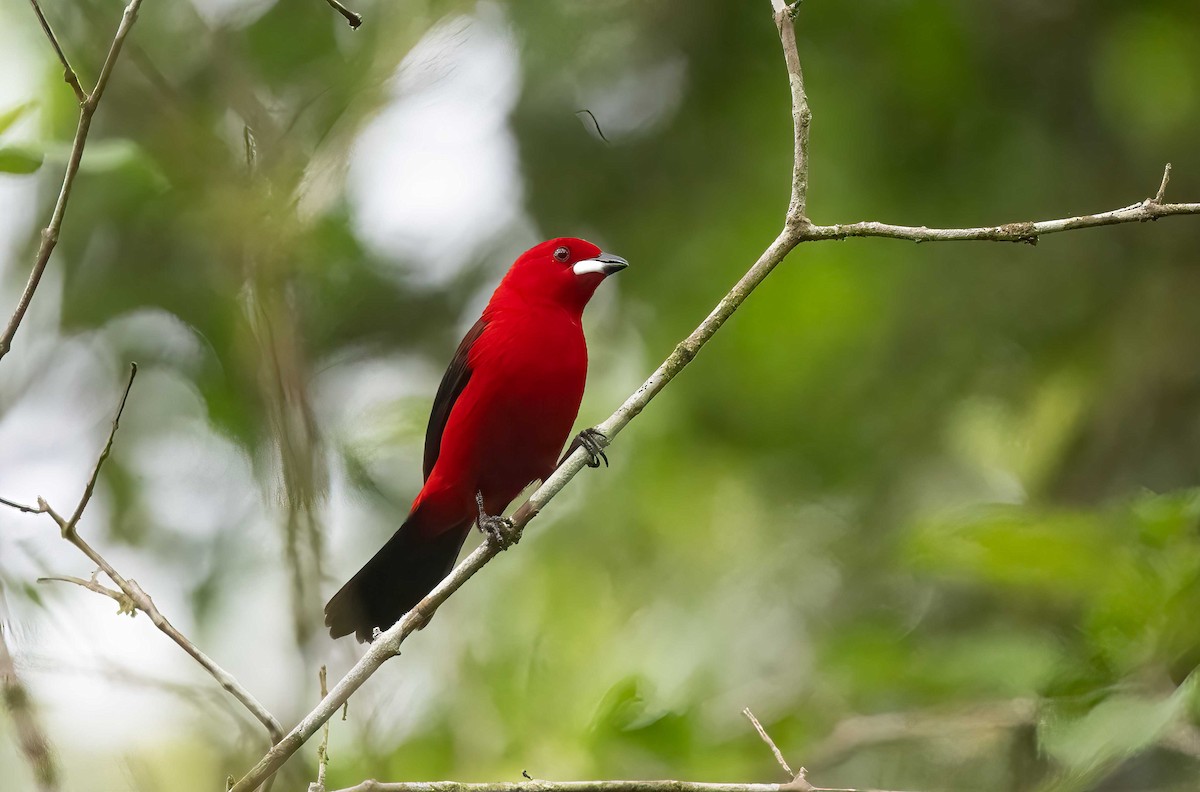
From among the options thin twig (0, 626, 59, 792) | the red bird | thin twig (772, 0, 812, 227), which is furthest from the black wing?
thin twig (0, 626, 59, 792)

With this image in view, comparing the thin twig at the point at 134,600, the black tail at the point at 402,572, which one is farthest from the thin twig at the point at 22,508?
the black tail at the point at 402,572

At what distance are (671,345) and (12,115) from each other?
13.4 ft

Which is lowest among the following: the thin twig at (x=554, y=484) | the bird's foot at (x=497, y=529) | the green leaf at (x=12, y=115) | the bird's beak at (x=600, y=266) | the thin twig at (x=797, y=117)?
the bird's foot at (x=497, y=529)

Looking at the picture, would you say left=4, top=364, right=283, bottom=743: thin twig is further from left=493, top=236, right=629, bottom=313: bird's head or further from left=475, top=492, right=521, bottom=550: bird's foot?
left=493, top=236, right=629, bottom=313: bird's head

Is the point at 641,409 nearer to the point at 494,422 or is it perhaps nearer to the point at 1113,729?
the point at 1113,729

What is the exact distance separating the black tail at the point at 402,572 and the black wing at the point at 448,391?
0.84ft

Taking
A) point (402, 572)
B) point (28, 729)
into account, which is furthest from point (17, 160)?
point (402, 572)

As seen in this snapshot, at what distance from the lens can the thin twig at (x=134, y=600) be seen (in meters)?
2.52

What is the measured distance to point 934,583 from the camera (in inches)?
230

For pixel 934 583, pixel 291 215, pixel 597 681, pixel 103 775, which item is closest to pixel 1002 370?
pixel 934 583

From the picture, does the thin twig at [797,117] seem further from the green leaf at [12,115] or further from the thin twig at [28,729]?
the thin twig at [28,729]

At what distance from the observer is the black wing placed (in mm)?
4324

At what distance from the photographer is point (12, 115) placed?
2.79 meters

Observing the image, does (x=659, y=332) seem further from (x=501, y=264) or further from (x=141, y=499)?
(x=141, y=499)
